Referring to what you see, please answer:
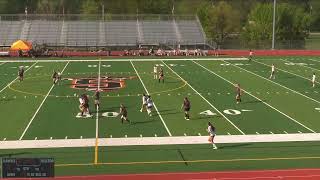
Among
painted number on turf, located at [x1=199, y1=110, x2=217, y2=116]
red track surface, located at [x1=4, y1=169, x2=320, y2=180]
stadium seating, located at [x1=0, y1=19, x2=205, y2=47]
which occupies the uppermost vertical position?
stadium seating, located at [x1=0, y1=19, x2=205, y2=47]

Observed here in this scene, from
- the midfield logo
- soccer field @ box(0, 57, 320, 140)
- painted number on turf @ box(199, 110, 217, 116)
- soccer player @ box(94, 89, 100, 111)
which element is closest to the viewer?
soccer field @ box(0, 57, 320, 140)

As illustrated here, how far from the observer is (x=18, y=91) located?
33.9 m

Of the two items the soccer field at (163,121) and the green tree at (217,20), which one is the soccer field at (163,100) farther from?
the green tree at (217,20)

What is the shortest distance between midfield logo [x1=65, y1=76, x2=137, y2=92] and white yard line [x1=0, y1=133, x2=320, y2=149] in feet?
41.9

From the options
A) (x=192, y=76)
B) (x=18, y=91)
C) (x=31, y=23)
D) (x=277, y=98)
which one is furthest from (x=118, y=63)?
(x=31, y=23)

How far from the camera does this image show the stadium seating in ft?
235

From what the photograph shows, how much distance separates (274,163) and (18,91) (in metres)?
20.0

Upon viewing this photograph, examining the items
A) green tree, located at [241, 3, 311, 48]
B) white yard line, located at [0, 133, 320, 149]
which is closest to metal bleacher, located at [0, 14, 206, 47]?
green tree, located at [241, 3, 311, 48]

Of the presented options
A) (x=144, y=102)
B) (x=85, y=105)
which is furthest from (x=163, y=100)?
(x=85, y=105)

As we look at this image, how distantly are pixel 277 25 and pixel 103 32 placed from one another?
27375 millimetres

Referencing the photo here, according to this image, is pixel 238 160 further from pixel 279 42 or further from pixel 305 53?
pixel 279 42

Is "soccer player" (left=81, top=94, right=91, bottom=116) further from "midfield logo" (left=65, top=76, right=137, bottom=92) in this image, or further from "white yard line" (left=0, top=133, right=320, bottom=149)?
"midfield logo" (left=65, top=76, right=137, bottom=92)

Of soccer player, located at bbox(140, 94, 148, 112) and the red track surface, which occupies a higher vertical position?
soccer player, located at bbox(140, 94, 148, 112)

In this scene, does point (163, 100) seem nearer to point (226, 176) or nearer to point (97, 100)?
point (97, 100)
